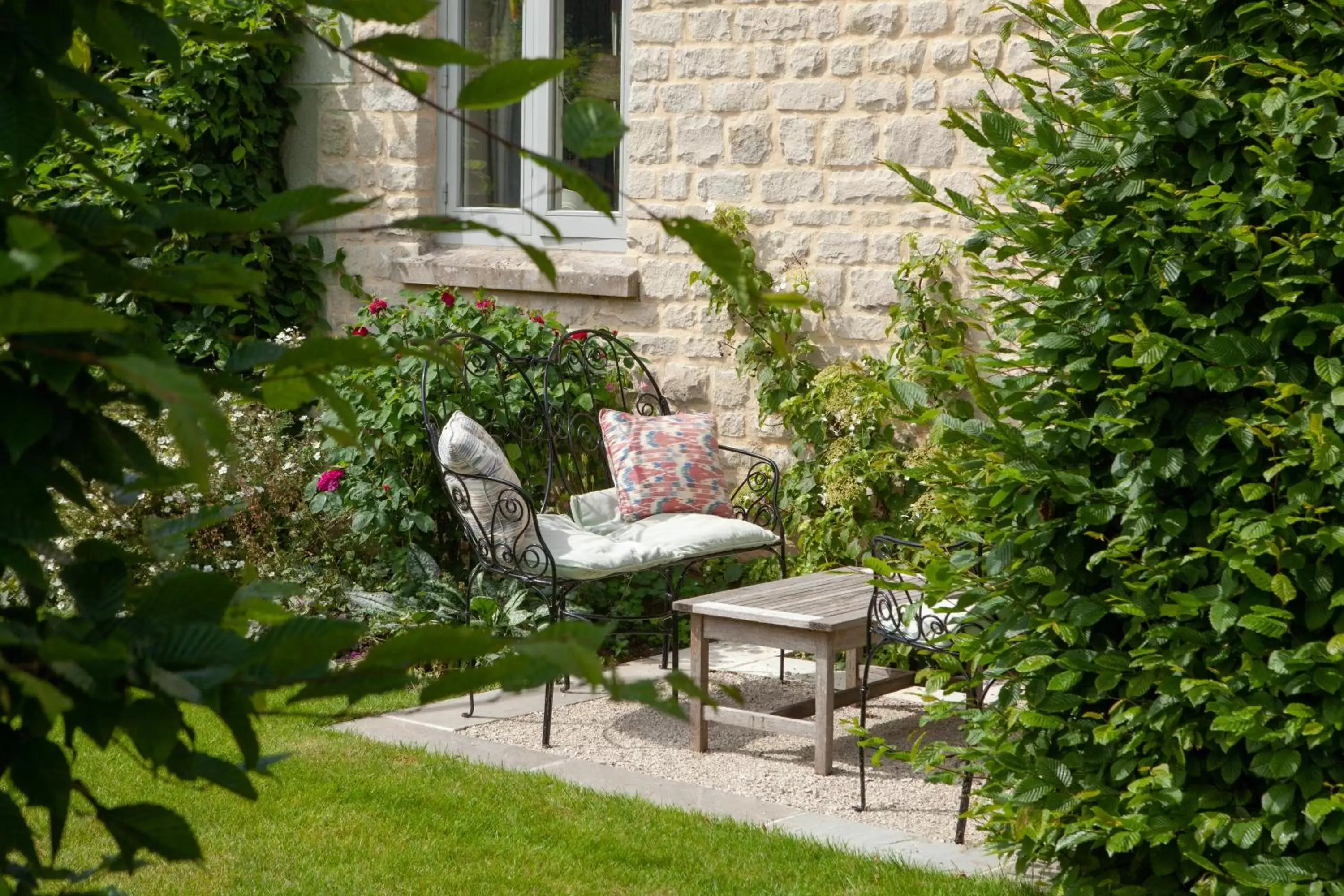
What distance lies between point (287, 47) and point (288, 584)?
1.10 ft

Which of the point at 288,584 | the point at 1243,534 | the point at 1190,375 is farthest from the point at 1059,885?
the point at 288,584

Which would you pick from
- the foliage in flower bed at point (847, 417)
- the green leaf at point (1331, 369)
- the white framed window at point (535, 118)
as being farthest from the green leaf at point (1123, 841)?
the white framed window at point (535, 118)

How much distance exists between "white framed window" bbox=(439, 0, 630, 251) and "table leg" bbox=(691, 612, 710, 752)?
2.62 m

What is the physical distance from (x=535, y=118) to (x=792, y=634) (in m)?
3.61

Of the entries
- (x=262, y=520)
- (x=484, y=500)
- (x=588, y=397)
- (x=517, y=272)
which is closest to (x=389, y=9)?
(x=484, y=500)

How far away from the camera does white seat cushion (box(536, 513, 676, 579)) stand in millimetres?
5188

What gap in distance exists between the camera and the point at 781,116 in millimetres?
6430

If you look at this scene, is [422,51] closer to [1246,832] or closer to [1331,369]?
[1331,369]

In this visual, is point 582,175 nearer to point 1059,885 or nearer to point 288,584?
point 288,584

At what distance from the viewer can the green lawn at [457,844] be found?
143 inches

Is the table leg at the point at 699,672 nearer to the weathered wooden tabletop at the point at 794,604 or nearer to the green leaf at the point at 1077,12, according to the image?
the weathered wooden tabletop at the point at 794,604

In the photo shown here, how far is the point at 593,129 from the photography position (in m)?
0.74

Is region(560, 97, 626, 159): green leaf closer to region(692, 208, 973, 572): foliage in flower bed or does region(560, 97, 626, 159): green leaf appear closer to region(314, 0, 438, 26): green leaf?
region(314, 0, 438, 26): green leaf

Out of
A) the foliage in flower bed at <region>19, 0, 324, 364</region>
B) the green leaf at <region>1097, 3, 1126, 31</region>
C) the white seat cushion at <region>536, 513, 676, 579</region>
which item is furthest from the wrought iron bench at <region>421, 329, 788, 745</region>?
the green leaf at <region>1097, 3, 1126, 31</region>
